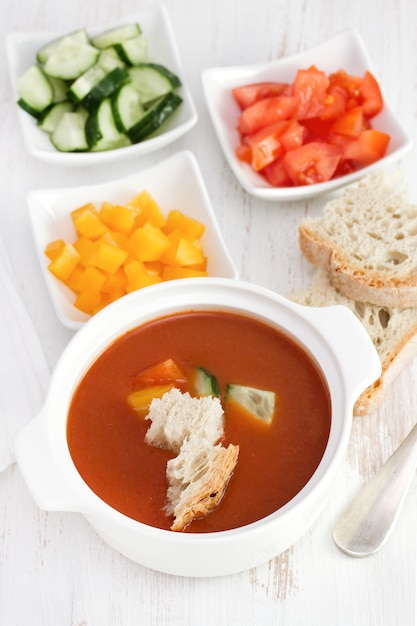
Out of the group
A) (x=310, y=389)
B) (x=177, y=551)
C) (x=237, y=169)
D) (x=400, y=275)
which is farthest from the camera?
(x=237, y=169)

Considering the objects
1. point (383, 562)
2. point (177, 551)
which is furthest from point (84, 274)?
point (383, 562)

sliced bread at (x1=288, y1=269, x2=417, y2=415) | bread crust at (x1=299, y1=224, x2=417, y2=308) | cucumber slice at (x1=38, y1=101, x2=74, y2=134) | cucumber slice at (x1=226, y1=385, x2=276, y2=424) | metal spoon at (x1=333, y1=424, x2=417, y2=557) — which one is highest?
cucumber slice at (x1=38, y1=101, x2=74, y2=134)

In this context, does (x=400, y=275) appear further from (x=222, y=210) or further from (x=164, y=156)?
(x=164, y=156)

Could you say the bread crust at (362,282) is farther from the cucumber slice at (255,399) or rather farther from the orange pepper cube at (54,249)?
the orange pepper cube at (54,249)

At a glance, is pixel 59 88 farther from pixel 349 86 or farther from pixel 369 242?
pixel 369 242

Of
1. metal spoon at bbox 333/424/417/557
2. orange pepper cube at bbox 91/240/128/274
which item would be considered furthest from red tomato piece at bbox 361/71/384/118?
metal spoon at bbox 333/424/417/557

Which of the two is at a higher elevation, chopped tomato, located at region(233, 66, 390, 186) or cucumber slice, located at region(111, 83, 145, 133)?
cucumber slice, located at region(111, 83, 145, 133)

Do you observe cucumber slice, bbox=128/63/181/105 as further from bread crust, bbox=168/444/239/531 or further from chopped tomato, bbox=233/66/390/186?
bread crust, bbox=168/444/239/531
